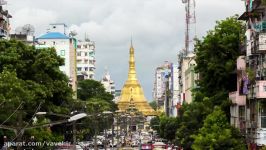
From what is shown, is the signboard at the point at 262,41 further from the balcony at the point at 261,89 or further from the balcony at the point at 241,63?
the balcony at the point at 241,63

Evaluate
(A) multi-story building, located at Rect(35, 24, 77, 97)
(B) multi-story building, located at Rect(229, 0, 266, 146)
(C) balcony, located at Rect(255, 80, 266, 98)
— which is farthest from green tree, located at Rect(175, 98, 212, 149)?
(A) multi-story building, located at Rect(35, 24, 77, 97)

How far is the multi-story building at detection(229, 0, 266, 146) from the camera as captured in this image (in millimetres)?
48781

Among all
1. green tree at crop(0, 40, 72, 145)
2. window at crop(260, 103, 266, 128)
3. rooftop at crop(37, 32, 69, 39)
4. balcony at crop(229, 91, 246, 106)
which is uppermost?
rooftop at crop(37, 32, 69, 39)

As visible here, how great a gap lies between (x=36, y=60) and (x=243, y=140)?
20098 millimetres

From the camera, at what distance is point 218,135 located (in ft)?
176

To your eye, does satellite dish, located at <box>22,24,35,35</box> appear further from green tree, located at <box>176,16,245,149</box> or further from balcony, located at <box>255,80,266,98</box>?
balcony, located at <box>255,80,266,98</box>

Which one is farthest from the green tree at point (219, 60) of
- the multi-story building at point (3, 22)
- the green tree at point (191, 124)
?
the multi-story building at point (3, 22)

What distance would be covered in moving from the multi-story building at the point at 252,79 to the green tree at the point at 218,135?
0.77 m

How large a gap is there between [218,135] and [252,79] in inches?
204

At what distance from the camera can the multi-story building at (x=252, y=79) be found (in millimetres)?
48781

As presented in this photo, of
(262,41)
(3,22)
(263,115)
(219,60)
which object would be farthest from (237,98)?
(3,22)

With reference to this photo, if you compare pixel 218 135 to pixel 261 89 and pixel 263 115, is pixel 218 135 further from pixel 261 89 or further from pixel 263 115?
pixel 261 89

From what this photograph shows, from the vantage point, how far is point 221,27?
6112 cm

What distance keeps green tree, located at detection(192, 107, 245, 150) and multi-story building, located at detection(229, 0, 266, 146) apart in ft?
2.53
